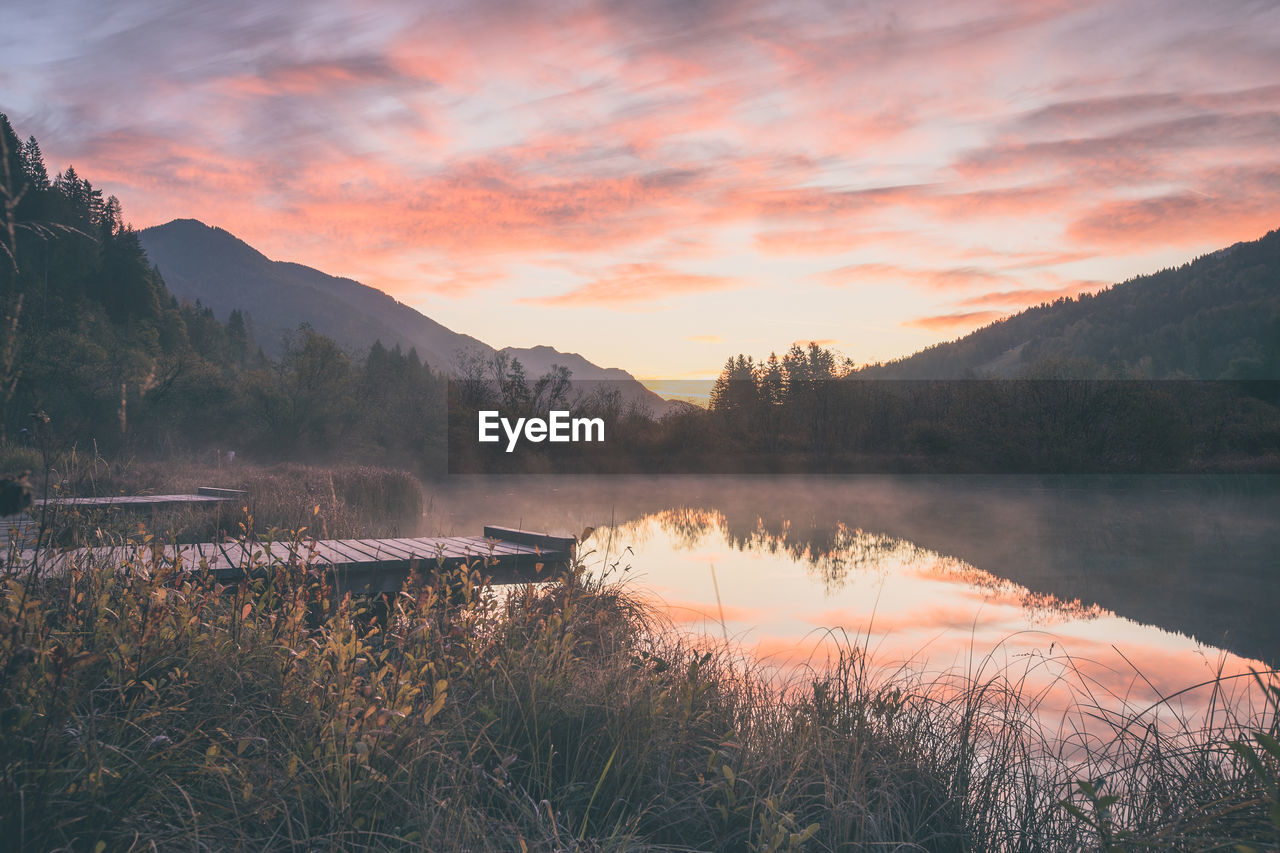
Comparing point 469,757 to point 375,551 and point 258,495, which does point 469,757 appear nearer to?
point 375,551

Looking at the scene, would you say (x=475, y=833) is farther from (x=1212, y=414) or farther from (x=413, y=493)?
(x=1212, y=414)

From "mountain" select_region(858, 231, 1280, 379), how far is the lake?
35.6 meters

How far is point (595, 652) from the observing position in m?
5.37

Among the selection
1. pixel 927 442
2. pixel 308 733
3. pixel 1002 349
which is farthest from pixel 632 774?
pixel 1002 349

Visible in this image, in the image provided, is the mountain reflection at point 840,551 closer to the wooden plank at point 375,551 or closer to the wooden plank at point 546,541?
the wooden plank at point 546,541

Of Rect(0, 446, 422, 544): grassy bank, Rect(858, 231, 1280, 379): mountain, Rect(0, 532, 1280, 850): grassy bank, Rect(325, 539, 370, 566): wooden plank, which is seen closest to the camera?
Rect(0, 532, 1280, 850): grassy bank

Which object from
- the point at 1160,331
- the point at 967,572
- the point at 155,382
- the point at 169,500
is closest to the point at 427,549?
the point at 169,500

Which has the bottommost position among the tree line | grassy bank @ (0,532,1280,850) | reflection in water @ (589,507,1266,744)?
reflection in water @ (589,507,1266,744)

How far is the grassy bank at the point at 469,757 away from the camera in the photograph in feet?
6.93

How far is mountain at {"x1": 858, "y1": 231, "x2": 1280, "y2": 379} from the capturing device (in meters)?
68.1

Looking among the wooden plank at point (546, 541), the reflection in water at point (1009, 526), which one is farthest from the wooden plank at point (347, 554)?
the reflection in water at point (1009, 526)

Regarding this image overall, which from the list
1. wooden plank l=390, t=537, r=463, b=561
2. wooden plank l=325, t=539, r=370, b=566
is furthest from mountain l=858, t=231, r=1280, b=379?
wooden plank l=325, t=539, r=370, b=566

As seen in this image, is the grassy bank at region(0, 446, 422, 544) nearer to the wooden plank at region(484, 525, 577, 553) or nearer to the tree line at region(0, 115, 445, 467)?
the wooden plank at region(484, 525, 577, 553)

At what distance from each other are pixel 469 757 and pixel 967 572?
10783mm
